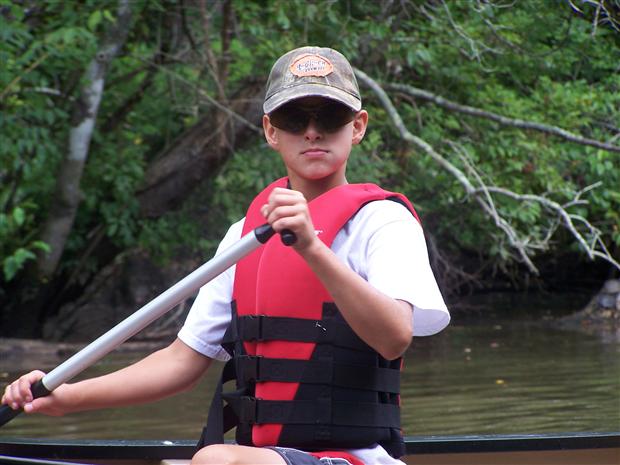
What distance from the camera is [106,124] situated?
786 cm

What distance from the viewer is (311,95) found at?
5.90 ft

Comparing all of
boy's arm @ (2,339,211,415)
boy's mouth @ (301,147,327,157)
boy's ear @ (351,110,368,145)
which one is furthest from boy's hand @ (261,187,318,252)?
boy's arm @ (2,339,211,415)

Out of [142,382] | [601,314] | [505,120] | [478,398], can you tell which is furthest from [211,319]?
[601,314]

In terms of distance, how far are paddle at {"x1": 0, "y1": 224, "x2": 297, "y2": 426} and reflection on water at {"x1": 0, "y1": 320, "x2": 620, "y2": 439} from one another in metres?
3.27

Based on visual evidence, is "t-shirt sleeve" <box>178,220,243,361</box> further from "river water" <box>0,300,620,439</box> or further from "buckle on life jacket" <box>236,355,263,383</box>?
"river water" <box>0,300,620,439</box>

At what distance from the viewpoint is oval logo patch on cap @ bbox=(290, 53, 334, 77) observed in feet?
6.01

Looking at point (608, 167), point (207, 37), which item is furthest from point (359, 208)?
point (608, 167)

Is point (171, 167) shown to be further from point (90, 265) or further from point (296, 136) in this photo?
point (296, 136)

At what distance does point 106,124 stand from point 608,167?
11.8 ft

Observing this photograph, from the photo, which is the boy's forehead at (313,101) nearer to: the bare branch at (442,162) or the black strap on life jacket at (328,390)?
the black strap on life jacket at (328,390)

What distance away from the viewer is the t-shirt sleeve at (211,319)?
1976 millimetres

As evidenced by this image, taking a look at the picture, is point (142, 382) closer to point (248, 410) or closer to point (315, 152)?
point (248, 410)

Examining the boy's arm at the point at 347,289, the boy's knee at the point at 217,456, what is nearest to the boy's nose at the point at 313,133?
the boy's arm at the point at 347,289

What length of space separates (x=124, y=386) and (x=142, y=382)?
3 cm
